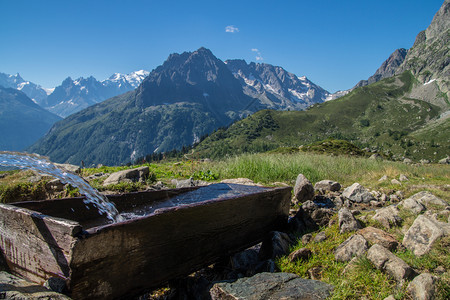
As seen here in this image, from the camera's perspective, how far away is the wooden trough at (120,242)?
241 centimetres

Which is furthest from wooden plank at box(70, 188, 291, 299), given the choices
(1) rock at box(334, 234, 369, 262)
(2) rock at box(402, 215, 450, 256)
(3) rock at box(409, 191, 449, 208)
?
(3) rock at box(409, 191, 449, 208)

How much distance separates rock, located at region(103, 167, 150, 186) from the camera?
30.1 feet

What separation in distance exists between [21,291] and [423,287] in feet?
11.9

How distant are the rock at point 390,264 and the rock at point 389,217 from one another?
1602mm

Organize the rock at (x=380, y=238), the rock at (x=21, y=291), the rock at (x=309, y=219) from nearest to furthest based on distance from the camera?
the rock at (x=21, y=291) → the rock at (x=380, y=238) → the rock at (x=309, y=219)

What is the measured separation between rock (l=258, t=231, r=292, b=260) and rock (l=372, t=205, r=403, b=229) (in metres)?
1.79

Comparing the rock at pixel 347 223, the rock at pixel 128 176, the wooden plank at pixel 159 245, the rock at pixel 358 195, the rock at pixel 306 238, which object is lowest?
the rock at pixel 358 195

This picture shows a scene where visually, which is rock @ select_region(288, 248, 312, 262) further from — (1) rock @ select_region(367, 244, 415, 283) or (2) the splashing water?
(2) the splashing water

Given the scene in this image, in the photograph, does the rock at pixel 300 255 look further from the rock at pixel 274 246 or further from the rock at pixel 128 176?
the rock at pixel 128 176

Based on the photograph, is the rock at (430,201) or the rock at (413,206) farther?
the rock at (430,201)

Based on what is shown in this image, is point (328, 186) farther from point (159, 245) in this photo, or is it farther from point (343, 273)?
point (159, 245)

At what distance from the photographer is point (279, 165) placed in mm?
10906

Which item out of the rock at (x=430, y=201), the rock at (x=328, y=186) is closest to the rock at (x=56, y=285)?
the rock at (x=430, y=201)

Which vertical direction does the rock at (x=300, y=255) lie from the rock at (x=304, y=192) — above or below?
below
